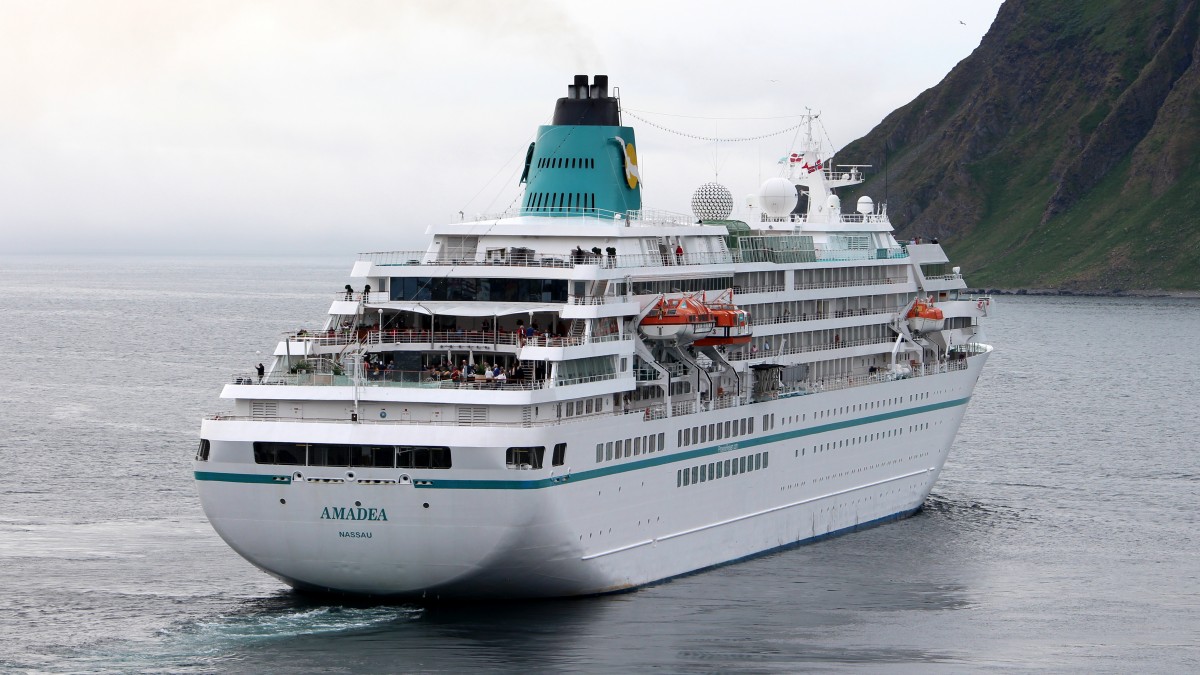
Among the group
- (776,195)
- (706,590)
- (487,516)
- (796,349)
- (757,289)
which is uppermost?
(776,195)

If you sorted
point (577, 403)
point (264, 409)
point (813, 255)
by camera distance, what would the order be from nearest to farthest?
1. point (264, 409)
2. point (577, 403)
3. point (813, 255)

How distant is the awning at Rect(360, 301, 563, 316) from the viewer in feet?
134

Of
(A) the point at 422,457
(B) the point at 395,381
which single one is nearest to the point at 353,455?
(A) the point at 422,457

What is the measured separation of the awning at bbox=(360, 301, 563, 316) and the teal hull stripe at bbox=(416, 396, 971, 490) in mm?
3851

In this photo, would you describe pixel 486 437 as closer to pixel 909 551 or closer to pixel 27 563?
pixel 27 563

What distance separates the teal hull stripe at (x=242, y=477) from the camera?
1462 inches

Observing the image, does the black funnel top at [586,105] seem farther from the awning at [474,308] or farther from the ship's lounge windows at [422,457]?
the ship's lounge windows at [422,457]

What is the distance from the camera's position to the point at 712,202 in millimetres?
51719

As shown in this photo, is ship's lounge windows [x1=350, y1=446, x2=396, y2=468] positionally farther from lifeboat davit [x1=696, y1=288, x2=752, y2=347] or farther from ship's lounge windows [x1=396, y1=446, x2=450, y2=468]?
lifeboat davit [x1=696, y1=288, x2=752, y2=347]

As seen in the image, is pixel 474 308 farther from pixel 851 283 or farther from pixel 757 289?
pixel 851 283

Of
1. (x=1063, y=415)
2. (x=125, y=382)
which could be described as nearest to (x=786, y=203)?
(x=1063, y=415)

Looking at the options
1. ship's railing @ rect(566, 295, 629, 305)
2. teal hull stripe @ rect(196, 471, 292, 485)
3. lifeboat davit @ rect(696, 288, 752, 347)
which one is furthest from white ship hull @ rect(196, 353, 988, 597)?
ship's railing @ rect(566, 295, 629, 305)

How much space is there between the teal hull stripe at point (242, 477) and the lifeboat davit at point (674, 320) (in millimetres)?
10097

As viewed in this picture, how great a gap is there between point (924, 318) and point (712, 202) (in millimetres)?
8378
